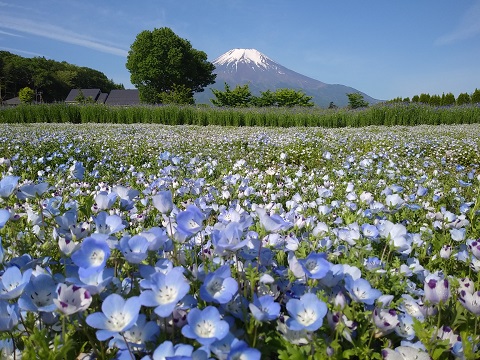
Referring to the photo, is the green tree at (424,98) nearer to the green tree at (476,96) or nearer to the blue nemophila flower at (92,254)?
the green tree at (476,96)

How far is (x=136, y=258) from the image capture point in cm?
100

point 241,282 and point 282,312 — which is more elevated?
point 241,282

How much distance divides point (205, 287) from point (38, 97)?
289ft

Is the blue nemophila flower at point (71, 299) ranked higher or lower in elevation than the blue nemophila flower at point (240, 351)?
higher

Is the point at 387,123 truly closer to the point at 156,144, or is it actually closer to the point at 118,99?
the point at 156,144

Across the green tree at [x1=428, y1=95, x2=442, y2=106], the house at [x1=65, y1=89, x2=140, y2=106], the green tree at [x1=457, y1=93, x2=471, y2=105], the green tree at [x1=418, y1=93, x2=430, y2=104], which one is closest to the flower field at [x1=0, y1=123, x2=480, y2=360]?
the green tree at [x1=428, y1=95, x2=442, y2=106]

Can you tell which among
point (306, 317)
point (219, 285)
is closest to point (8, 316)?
point (219, 285)

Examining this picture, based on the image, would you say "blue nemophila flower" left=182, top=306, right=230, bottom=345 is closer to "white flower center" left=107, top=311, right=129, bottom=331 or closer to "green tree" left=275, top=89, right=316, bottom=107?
"white flower center" left=107, top=311, right=129, bottom=331

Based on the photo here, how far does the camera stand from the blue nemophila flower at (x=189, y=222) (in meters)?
1.16

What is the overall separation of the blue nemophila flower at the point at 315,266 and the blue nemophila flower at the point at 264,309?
14cm

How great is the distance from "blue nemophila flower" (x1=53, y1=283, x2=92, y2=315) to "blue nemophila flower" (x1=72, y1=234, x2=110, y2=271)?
7cm

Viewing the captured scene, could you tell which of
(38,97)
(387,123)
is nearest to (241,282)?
(387,123)

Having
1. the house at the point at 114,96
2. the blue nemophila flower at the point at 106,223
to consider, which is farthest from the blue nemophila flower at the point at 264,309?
the house at the point at 114,96

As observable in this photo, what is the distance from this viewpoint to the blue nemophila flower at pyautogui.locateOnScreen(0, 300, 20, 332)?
0.94 metres
